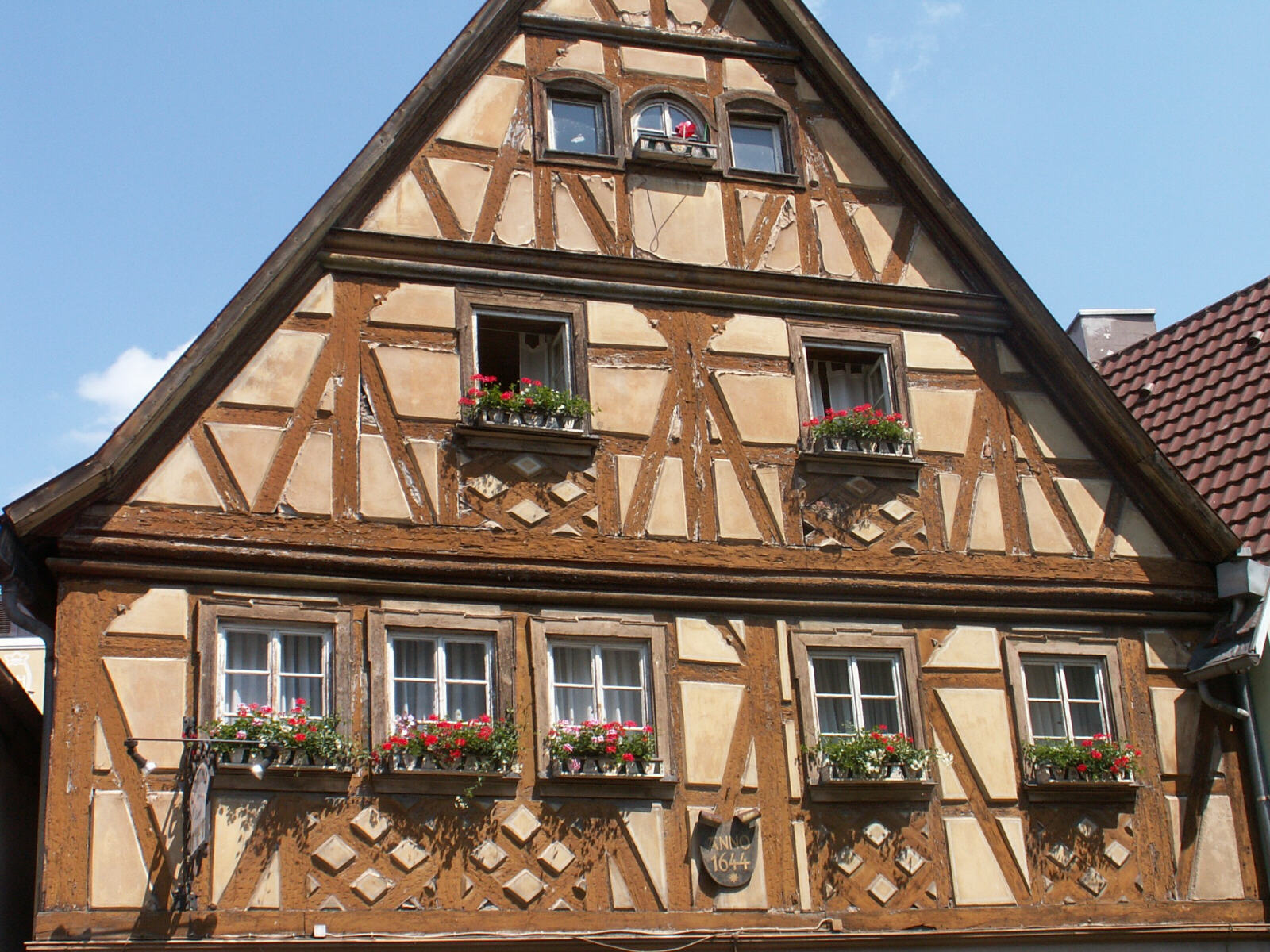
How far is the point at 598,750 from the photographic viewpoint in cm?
1194

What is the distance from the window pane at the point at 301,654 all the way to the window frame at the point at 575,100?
4388mm

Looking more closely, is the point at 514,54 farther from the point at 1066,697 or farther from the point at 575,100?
the point at 1066,697

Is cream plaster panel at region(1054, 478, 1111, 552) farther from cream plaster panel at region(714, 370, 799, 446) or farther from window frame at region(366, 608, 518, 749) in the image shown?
window frame at region(366, 608, 518, 749)

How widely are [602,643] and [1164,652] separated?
15.1ft

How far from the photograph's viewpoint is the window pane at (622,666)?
1252cm

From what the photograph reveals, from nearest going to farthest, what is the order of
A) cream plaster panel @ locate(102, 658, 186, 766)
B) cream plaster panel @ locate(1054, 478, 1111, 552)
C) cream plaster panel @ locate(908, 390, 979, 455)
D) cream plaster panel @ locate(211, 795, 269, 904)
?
cream plaster panel @ locate(211, 795, 269, 904) < cream plaster panel @ locate(102, 658, 186, 766) < cream plaster panel @ locate(908, 390, 979, 455) < cream plaster panel @ locate(1054, 478, 1111, 552)

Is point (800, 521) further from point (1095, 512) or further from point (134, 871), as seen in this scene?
point (134, 871)

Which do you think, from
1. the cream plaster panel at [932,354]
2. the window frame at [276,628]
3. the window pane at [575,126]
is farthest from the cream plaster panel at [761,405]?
the window frame at [276,628]

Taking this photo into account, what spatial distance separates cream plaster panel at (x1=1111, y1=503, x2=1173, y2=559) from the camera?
46.3ft

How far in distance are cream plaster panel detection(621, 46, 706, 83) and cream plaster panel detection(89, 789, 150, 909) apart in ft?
24.1

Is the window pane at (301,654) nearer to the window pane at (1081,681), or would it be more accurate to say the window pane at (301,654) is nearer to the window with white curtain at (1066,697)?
the window with white curtain at (1066,697)

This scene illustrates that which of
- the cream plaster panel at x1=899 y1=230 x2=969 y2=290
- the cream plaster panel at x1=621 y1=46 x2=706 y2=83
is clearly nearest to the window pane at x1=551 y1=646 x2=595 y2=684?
the cream plaster panel at x1=899 y1=230 x2=969 y2=290

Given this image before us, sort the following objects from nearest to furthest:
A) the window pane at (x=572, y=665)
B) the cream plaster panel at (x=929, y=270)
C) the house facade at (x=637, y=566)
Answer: the house facade at (x=637, y=566) < the window pane at (x=572, y=665) < the cream plaster panel at (x=929, y=270)

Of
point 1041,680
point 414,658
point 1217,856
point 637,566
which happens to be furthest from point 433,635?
point 1217,856
